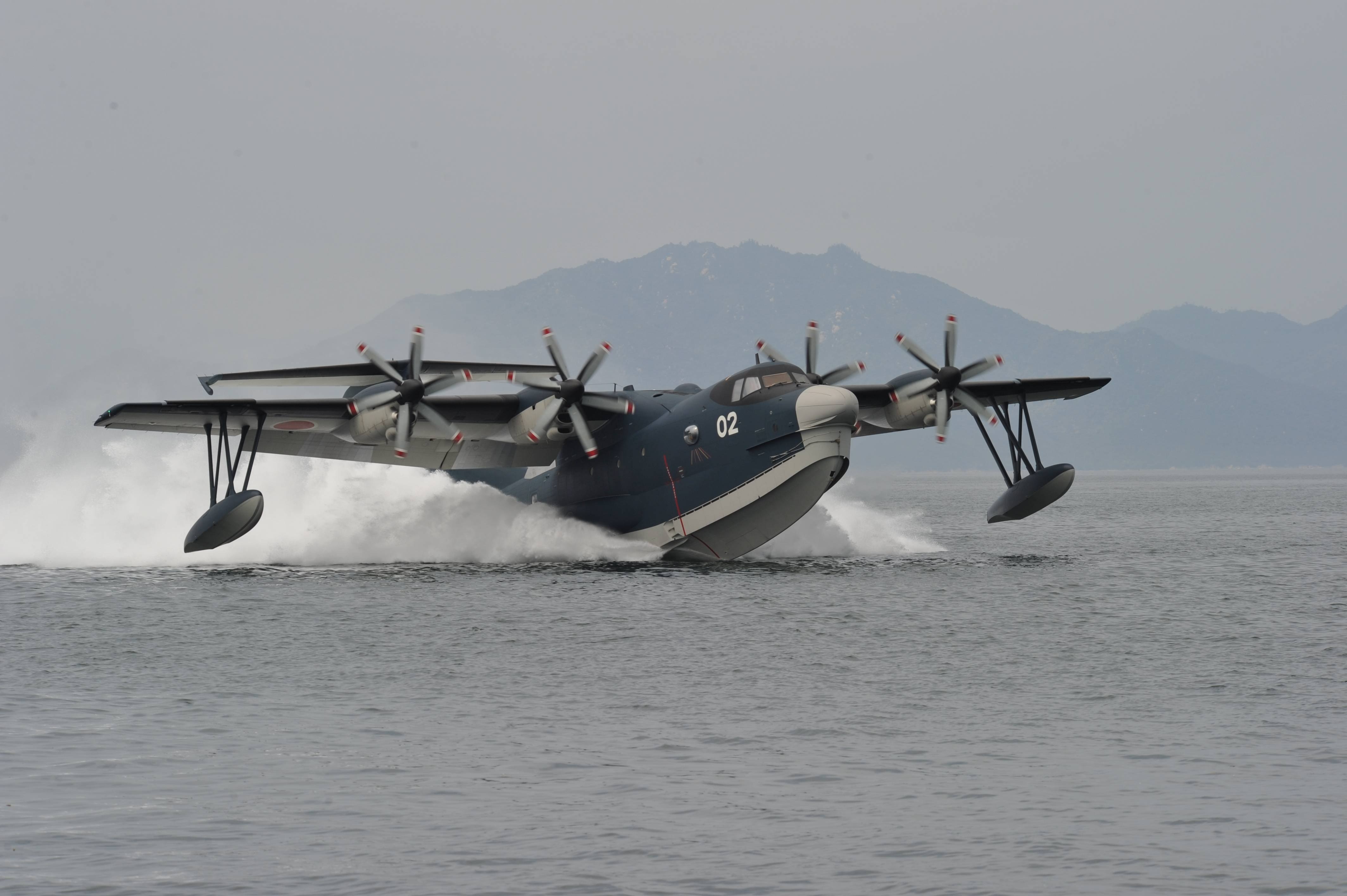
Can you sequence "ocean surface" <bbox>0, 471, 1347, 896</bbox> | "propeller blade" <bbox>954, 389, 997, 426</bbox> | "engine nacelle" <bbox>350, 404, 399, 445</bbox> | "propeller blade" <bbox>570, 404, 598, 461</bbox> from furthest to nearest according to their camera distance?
1. "propeller blade" <bbox>954, 389, 997, 426</bbox>
2. "propeller blade" <bbox>570, 404, 598, 461</bbox>
3. "engine nacelle" <bbox>350, 404, 399, 445</bbox>
4. "ocean surface" <bbox>0, 471, 1347, 896</bbox>

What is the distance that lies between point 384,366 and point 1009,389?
66.8ft

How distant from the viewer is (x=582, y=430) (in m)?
36.1

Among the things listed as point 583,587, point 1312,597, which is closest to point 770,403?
point 583,587

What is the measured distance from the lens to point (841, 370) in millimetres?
37656

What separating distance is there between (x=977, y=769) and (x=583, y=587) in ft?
62.4

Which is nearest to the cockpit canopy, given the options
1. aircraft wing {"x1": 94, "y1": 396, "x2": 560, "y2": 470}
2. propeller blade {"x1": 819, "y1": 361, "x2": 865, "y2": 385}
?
propeller blade {"x1": 819, "y1": 361, "x2": 865, "y2": 385}

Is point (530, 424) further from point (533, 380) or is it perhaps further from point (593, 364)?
point (593, 364)

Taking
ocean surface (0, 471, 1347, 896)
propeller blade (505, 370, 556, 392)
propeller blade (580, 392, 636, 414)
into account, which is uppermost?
propeller blade (505, 370, 556, 392)

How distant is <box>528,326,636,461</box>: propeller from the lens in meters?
36.2

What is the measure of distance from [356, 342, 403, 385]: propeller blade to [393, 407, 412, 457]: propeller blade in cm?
78

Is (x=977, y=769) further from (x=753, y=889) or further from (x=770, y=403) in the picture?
(x=770, y=403)

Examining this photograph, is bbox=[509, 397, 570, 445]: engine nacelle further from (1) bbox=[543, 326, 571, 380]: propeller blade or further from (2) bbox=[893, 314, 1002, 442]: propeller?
(2) bbox=[893, 314, 1002, 442]: propeller

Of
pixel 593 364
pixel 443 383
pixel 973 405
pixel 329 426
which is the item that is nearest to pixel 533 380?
pixel 593 364

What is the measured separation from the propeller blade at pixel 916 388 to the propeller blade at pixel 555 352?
1049 centimetres
